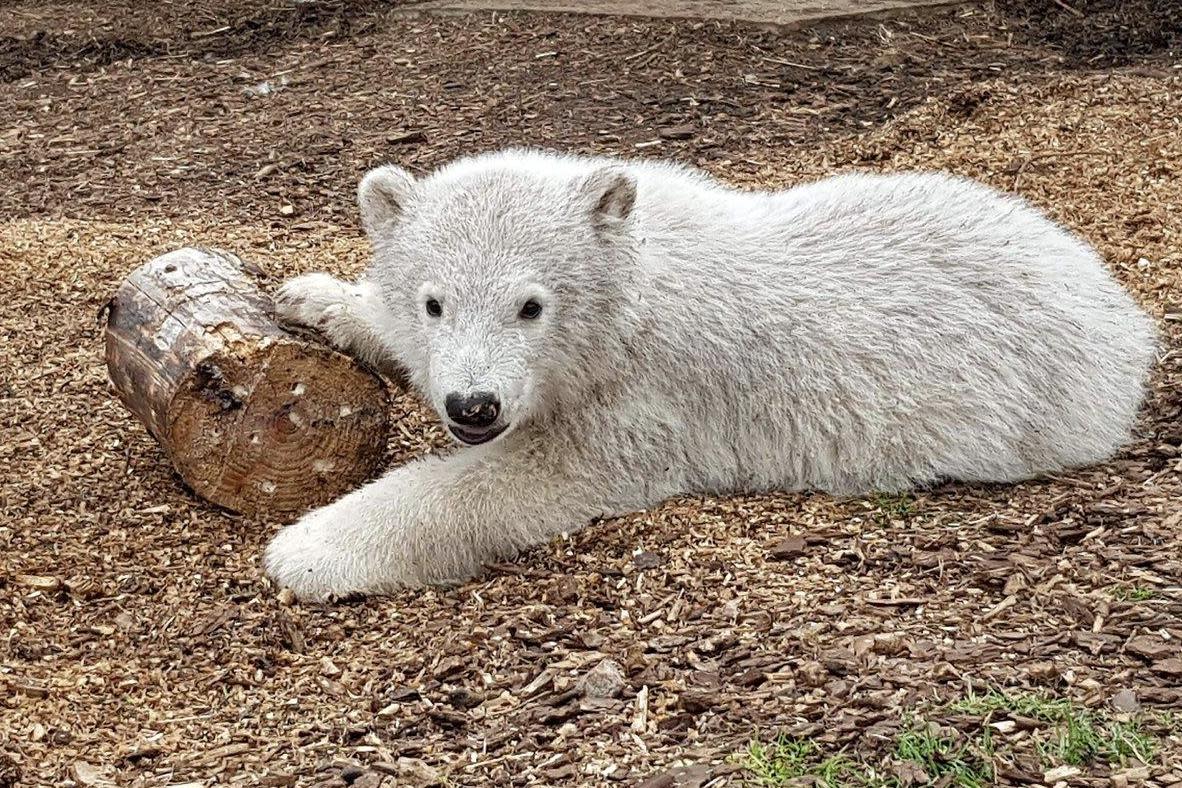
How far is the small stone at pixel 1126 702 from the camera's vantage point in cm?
370

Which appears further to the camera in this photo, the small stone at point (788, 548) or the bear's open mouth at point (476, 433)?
the small stone at point (788, 548)

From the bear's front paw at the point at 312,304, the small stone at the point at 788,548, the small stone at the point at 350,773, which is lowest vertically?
the small stone at the point at 350,773

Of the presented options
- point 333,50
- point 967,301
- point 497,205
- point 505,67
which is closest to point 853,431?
point 967,301

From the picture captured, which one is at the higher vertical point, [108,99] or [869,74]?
[869,74]

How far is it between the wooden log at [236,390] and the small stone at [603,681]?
1.73m

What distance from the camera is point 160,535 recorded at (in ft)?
18.1

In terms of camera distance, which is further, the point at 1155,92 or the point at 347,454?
the point at 1155,92

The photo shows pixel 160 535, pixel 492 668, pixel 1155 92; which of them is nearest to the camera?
pixel 492 668

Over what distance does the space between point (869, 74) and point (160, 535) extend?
666cm

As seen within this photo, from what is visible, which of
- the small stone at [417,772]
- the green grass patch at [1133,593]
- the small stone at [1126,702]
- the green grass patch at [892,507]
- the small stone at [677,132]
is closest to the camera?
the small stone at [1126,702]

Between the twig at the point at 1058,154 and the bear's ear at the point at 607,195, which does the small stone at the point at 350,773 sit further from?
the twig at the point at 1058,154

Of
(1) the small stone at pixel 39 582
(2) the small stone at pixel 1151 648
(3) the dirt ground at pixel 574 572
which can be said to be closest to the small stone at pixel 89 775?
(3) the dirt ground at pixel 574 572

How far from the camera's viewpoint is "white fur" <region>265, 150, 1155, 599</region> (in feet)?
16.9

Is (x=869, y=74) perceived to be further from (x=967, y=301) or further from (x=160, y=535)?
(x=160, y=535)
